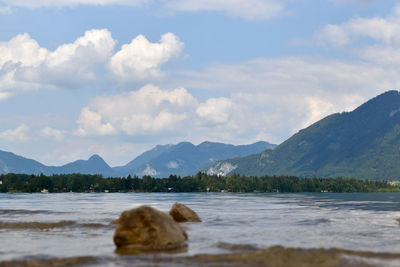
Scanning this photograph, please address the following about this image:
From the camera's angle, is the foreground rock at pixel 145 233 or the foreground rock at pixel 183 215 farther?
the foreground rock at pixel 183 215

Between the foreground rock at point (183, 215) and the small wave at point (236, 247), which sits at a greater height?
the foreground rock at point (183, 215)

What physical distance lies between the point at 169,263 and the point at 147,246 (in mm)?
7269

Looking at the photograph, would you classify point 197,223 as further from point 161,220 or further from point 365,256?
point 365,256

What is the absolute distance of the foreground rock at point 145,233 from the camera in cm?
3734

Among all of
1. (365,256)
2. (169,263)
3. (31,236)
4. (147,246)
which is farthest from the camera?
(31,236)

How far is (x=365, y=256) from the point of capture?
33219mm

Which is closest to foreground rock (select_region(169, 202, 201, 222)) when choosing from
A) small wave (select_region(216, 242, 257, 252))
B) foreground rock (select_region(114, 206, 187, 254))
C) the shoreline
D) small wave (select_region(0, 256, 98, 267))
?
foreground rock (select_region(114, 206, 187, 254))

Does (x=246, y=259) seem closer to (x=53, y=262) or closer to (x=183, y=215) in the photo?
(x=53, y=262)

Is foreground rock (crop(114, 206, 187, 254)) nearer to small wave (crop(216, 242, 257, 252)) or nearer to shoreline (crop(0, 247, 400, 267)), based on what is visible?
small wave (crop(216, 242, 257, 252))

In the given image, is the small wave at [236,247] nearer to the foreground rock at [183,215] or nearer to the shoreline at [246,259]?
the shoreline at [246,259]

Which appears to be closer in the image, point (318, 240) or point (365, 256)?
point (365, 256)

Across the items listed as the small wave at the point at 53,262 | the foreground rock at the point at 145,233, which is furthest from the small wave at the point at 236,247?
the small wave at the point at 53,262

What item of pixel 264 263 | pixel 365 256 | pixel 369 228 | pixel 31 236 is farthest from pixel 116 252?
pixel 369 228

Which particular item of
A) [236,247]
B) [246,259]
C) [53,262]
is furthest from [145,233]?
[246,259]
